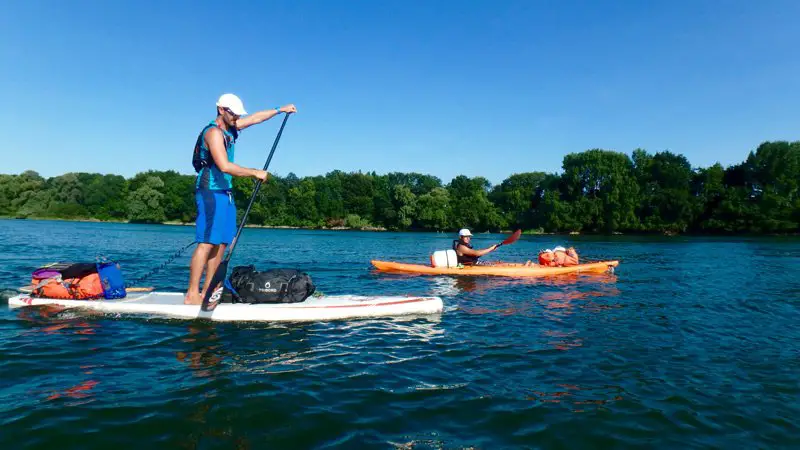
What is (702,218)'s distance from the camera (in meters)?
68.9

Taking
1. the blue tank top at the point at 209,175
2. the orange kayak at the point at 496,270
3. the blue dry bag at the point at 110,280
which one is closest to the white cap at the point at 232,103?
the blue tank top at the point at 209,175

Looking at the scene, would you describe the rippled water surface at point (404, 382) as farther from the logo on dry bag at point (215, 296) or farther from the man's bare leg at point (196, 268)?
the man's bare leg at point (196, 268)

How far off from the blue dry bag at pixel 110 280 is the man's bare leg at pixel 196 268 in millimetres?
1293

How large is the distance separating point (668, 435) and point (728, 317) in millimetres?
5994

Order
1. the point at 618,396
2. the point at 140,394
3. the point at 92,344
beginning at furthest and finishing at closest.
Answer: the point at 92,344 → the point at 618,396 → the point at 140,394

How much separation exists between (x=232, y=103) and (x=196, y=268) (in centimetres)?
232

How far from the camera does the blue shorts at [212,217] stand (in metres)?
6.13

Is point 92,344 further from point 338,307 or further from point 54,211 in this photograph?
point 54,211

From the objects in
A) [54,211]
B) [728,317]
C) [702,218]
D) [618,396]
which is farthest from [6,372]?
[54,211]

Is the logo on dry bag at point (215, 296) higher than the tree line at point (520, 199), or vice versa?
the tree line at point (520, 199)

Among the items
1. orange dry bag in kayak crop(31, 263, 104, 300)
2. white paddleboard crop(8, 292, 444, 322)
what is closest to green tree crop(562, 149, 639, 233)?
white paddleboard crop(8, 292, 444, 322)

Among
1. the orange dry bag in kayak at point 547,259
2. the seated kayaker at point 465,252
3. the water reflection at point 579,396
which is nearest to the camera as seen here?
the water reflection at point 579,396

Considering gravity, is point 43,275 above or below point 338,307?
above

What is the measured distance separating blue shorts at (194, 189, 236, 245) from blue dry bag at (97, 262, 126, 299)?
197 centimetres
